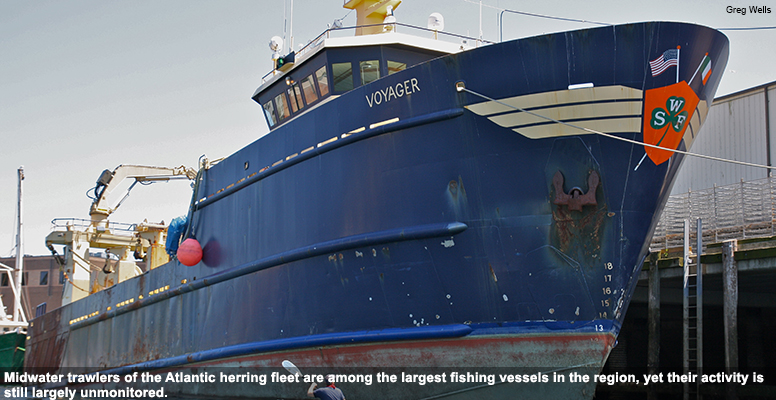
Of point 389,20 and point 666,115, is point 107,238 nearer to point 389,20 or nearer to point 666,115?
point 389,20

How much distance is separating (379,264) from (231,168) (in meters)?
3.38

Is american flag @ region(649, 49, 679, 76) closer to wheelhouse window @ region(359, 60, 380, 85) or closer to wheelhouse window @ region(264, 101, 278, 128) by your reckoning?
wheelhouse window @ region(359, 60, 380, 85)

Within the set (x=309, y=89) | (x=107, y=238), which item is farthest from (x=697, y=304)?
(x=107, y=238)

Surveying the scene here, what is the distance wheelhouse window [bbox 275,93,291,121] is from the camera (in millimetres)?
9395

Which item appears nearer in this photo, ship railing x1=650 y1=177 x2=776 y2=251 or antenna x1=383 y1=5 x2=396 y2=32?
antenna x1=383 y1=5 x2=396 y2=32

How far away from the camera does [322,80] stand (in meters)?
8.61

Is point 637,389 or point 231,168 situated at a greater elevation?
point 231,168

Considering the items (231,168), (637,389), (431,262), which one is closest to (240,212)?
(231,168)

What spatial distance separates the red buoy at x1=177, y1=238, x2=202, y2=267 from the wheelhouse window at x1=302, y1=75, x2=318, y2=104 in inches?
104

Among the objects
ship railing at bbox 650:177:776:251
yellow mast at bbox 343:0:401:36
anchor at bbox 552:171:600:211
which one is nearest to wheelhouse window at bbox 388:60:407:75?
yellow mast at bbox 343:0:401:36

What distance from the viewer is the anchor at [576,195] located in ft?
19.8

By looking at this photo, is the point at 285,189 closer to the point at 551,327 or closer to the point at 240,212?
the point at 240,212

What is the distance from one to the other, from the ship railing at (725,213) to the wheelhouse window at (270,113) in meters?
6.49

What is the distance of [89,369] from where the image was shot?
498 inches
